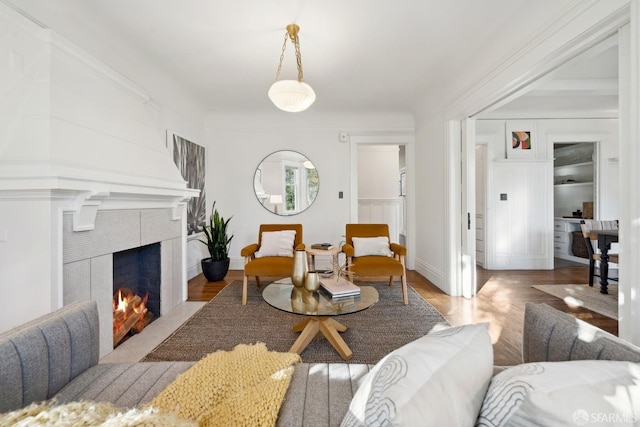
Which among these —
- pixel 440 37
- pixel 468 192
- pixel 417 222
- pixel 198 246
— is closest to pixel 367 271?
pixel 468 192

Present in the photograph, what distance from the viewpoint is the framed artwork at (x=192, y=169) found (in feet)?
11.2

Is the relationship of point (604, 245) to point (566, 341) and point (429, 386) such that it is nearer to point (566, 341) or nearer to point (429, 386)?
point (566, 341)

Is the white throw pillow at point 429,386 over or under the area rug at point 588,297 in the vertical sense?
over

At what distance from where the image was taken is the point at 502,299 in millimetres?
3029

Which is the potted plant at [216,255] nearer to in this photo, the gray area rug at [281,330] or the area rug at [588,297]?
the gray area rug at [281,330]

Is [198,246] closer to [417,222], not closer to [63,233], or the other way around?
[63,233]

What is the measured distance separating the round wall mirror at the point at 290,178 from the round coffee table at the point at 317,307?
2423 millimetres

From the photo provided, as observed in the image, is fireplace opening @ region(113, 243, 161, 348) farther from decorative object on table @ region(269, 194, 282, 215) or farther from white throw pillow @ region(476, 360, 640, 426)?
white throw pillow @ region(476, 360, 640, 426)

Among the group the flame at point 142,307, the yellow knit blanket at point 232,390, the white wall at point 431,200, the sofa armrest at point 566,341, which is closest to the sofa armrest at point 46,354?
the yellow knit blanket at point 232,390

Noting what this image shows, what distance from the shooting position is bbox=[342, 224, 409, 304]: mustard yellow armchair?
9.27ft

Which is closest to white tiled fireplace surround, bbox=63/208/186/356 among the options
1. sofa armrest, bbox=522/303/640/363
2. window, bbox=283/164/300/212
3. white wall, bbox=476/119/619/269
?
window, bbox=283/164/300/212

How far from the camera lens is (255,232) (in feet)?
14.7

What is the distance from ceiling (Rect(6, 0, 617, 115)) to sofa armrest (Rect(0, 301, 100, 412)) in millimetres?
1884

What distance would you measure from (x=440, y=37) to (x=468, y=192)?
1560mm
